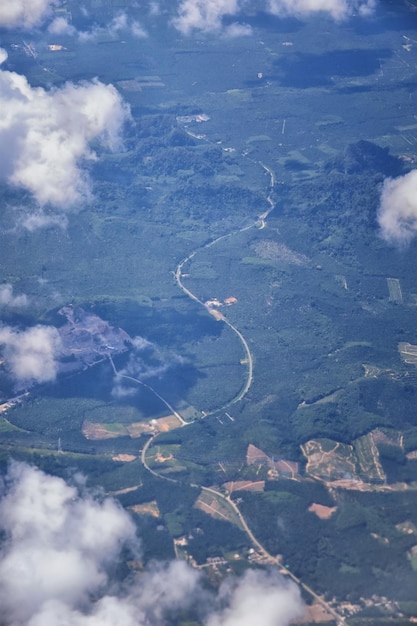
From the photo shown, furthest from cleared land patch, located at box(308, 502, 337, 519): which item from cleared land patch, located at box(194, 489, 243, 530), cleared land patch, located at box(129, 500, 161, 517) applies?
cleared land patch, located at box(129, 500, 161, 517)

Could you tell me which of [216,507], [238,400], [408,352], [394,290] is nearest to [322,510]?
[216,507]

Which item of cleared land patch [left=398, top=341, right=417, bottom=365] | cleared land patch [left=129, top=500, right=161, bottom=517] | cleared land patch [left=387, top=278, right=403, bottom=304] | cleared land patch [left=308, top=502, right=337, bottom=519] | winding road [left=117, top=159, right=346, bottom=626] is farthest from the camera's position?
cleared land patch [left=387, top=278, right=403, bottom=304]

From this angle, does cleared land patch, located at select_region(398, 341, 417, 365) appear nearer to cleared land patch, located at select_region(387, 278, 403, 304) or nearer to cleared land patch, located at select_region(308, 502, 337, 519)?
cleared land patch, located at select_region(387, 278, 403, 304)

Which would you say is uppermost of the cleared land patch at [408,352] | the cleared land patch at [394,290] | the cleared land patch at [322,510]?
the cleared land patch at [322,510]

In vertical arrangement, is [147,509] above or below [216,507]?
below

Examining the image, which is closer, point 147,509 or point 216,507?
point 147,509

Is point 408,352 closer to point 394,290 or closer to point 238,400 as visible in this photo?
point 394,290

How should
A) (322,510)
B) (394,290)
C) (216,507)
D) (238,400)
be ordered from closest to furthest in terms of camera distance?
(322,510)
(216,507)
(238,400)
(394,290)

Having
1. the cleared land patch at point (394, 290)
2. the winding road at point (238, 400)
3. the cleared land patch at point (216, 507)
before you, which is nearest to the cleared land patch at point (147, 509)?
the cleared land patch at point (216, 507)

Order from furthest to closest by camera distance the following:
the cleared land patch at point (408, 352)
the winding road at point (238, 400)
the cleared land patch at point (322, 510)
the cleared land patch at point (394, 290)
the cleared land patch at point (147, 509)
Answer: the cleared land patch at point (394, 290) → the cleared land patch at point (408, 352) → the cleared land patch at point (322, 510) → the cleared land patch at point (147, 509) → the winding road at point (238, 400)

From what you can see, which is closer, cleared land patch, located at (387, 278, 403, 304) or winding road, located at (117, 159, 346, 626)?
winding road, located at (117, 159, 346, 626)

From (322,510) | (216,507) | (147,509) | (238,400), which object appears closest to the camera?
(147,509)

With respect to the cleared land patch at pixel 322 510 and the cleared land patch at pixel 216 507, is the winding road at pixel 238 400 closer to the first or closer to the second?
the cleared land patch at pixel 216 507
